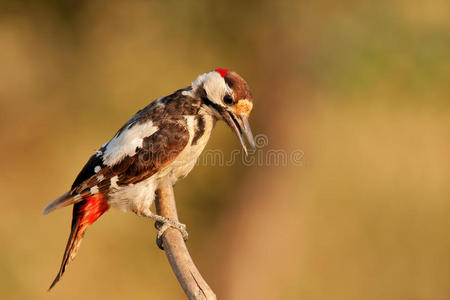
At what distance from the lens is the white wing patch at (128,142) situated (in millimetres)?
2676

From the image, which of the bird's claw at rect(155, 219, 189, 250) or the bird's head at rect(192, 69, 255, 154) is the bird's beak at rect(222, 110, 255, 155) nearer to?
the bird's head at rect(192, 69, 255, 154)

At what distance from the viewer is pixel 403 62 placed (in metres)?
4.69

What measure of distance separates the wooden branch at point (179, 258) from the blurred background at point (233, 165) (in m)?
2.11

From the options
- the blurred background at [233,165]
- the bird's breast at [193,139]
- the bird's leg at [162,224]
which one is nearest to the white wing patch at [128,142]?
the bird's breast at [193,139]

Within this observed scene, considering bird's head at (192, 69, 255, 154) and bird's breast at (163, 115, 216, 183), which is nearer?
bird's head at (192, 69, 255, 154)

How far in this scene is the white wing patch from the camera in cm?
268

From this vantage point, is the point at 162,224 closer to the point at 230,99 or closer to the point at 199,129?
the point at 199,129

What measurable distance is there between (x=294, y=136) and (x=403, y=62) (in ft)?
4.07

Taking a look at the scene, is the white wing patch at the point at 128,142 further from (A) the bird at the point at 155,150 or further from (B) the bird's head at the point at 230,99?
(B) the bird's head at the point at 230,99

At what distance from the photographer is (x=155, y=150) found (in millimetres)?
2631

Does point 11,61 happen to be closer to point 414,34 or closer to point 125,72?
point 125,72

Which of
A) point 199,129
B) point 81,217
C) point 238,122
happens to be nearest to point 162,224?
point 81,217

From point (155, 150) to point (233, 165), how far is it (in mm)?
2752

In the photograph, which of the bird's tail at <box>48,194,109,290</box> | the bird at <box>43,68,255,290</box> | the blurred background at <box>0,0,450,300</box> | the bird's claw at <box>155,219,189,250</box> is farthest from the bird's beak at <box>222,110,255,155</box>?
the blurred background at <box>0,0,450,300</box>
